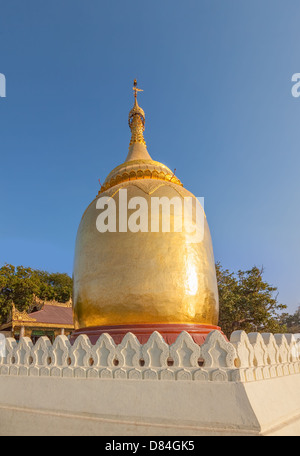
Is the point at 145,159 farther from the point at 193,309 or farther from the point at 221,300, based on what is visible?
the point at 221,300

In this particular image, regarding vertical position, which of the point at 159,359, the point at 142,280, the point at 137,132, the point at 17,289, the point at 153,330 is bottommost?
the point at 159,359

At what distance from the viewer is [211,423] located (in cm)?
418

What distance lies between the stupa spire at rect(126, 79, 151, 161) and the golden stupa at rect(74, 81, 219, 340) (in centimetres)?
287

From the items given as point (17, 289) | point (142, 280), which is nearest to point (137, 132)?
point (142, 280)

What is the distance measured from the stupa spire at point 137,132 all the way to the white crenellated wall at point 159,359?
6915 millimetres

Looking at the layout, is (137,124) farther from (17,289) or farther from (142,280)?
(17,289)

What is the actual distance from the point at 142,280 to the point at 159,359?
7.56 feet

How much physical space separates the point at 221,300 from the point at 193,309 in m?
12.5

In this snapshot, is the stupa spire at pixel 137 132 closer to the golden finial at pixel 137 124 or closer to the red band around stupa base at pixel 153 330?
the golden finial at pixel 137 124

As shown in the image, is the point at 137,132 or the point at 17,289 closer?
the point at 137,132

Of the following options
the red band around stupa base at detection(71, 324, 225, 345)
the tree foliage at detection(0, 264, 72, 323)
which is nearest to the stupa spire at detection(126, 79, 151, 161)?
the red band around stupa base at detection(71, 324, 225, 345)

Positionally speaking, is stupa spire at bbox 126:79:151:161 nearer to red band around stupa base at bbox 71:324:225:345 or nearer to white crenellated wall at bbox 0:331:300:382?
red band around stupa base at bbox 71:324:225:345

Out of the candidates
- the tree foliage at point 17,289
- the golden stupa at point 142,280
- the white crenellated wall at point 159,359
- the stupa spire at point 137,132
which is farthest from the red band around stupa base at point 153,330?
the tree foliage at point 17,289

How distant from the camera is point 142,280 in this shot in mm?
6938
